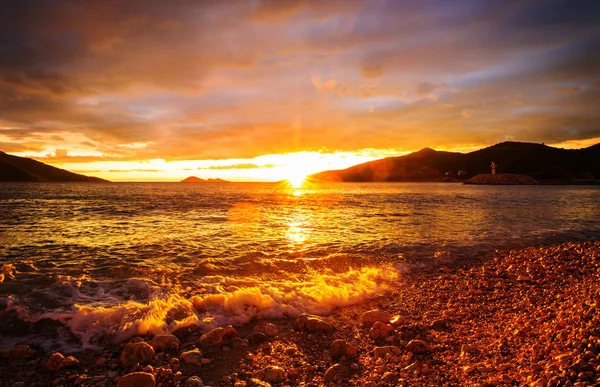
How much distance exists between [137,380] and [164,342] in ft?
4.70

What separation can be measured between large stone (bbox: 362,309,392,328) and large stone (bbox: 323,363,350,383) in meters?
2.23

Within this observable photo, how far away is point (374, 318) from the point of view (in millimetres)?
7980

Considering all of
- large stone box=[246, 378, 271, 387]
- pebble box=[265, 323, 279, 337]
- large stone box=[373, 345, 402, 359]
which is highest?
large stone box=[246, 378, 271, 387]

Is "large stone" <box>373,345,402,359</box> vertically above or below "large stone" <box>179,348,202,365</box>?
below

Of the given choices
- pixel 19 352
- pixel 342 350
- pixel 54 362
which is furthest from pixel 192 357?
pixel 19 352

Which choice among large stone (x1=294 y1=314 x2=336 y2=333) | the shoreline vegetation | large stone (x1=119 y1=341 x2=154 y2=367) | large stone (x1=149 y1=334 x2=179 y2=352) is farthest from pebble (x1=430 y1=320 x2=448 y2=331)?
large stone (x1=119 y1=341 x2=154 y2=367)

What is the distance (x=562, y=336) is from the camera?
5824mm

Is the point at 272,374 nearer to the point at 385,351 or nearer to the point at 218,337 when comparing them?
the point at 218,337

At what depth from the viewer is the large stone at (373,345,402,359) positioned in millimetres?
6301

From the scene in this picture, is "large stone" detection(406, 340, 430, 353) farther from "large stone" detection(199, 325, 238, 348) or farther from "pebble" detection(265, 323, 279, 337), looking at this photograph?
"large stone" detection(199, 325, 238, 348)

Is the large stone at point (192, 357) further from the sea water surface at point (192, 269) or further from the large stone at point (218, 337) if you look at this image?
the sea water surface at point (192, 269)

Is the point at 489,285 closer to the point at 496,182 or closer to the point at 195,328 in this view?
the point at 195,328

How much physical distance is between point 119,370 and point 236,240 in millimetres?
13496

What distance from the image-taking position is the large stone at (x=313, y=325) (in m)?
7.53
